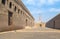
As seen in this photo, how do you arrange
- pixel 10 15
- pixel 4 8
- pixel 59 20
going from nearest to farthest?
pixel 4 8, pixel 10 15, pixel 59 20

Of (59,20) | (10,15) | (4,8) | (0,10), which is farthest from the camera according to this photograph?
(59,20)

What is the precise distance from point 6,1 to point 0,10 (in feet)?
9.18

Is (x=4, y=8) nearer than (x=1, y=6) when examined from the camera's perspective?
No

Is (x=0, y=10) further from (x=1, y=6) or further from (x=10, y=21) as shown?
(x=10, y=21)

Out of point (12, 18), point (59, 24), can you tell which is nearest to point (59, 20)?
point (59, 24)

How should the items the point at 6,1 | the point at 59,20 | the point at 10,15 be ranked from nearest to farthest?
1. the point at 6,1
2. the point at 10,15
3. the point at 59,20

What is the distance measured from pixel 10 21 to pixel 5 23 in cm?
349

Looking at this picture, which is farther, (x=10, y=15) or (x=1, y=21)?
(x=10, y=15)

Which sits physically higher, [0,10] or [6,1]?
[6,1]

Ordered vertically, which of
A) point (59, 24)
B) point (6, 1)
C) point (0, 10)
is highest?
point (6, 1)

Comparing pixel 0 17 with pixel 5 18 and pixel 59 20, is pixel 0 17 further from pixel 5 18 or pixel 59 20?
Result: pixel 59 20

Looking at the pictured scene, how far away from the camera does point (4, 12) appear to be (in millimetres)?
17484

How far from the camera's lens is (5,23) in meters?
18.0

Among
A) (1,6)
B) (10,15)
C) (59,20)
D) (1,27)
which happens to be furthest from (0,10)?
(59,20)
